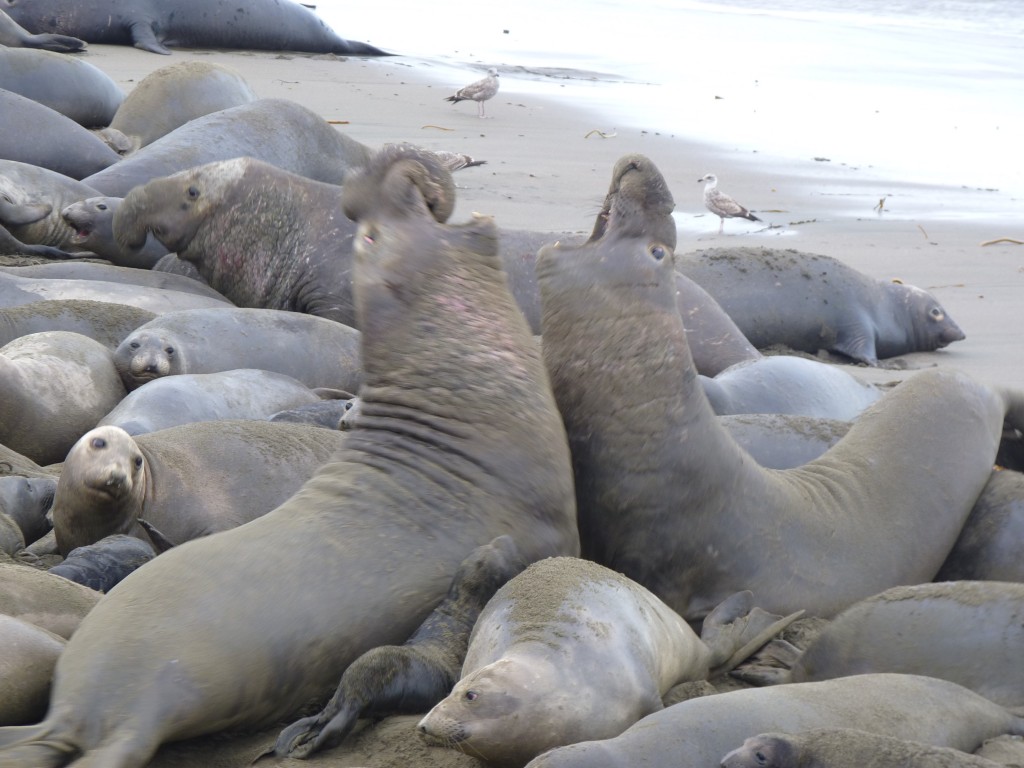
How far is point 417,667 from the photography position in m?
3.10

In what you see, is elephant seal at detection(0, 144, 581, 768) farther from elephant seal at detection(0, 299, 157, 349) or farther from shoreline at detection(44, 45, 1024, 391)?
shoreline at detection(44, 45, 1024, 391)

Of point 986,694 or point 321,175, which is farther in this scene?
point 321,175

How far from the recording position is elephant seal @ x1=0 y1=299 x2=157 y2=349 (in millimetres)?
5883

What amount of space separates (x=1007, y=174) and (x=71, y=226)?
8112 mm

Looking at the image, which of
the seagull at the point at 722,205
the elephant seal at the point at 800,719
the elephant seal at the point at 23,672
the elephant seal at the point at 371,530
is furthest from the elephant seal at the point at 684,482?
the seagull at the point at 722,205

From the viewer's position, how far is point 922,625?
11.5ft

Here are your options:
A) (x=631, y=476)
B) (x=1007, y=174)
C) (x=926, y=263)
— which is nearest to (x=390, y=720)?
(x=631, y=476)

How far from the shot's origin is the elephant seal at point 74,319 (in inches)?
232

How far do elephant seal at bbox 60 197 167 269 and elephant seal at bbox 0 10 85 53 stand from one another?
5.01 metres

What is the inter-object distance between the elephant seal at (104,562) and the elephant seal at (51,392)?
1485 mm

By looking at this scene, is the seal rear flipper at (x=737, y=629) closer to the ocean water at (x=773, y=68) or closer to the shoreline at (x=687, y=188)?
the shoreline at (x=687, y=188)

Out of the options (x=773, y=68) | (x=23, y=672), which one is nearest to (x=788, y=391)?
(x=23, y=672)

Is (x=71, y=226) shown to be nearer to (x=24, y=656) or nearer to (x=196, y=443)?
(x=196, y=443)

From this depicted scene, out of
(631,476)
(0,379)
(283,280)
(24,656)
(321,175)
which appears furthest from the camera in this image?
(321,175)
